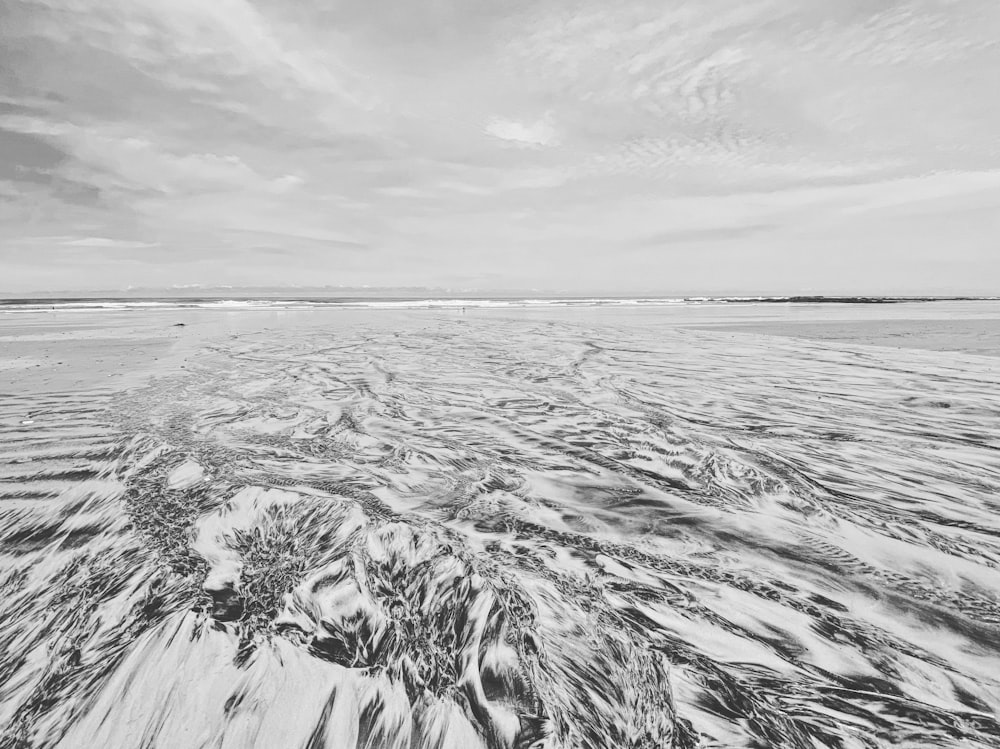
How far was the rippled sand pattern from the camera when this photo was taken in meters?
1.20

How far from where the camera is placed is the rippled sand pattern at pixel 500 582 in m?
1.20

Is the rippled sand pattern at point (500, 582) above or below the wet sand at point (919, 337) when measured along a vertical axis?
above

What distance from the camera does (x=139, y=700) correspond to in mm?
1240

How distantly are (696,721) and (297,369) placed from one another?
629 cm

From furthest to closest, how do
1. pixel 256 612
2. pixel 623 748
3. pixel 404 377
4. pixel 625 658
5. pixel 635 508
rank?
pixel 404 377
pixel 635 508
pixel 256 612
pixel 625 658
pixel 623 748

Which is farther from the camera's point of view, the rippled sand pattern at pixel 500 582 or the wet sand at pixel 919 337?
the wet sand at pixel 919 337

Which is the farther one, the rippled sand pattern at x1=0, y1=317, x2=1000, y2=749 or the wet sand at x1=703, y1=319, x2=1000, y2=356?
the wet sand at x1=703, y1=319, x2=1000, y2=356

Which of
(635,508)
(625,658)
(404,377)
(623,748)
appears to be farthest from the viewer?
(404,377)

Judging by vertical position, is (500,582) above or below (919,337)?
above

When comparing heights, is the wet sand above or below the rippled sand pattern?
below

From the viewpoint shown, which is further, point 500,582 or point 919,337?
point 919,337

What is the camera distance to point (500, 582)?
170 centimetres

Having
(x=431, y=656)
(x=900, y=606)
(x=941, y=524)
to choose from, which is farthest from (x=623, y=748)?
→ (x=941, y=524)

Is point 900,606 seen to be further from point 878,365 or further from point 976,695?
point 878,365
